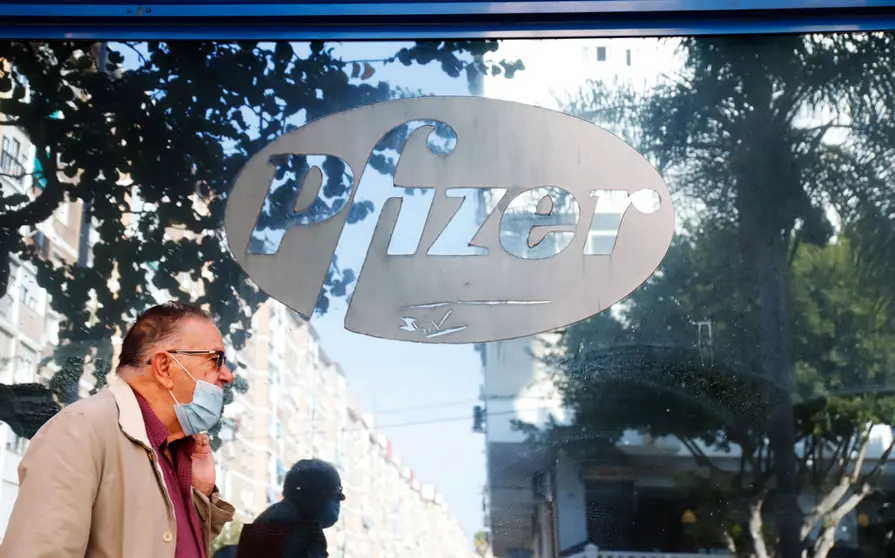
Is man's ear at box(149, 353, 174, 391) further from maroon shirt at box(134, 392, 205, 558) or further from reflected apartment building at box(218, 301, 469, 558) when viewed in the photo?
reflected apartment building at box(218, 301, 469, 558)

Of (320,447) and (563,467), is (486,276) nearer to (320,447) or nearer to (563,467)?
(563,467)

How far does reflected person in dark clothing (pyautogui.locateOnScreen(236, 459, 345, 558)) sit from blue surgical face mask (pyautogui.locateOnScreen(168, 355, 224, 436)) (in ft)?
2.54

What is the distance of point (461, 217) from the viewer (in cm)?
346

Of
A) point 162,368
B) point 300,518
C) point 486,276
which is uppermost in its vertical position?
point 486,276

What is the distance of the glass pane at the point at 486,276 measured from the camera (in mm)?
3422

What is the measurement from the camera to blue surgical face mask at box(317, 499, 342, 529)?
3.41 meters

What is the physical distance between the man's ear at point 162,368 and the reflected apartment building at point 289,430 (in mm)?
767

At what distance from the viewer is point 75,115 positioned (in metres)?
3.62

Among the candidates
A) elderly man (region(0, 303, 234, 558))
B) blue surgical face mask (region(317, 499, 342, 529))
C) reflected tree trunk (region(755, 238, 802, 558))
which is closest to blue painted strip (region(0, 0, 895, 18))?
reflected tree trunk (region(755, 238, 802, 558))

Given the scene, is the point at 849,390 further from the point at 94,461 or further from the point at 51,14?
the point at 51,14

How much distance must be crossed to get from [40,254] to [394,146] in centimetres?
118

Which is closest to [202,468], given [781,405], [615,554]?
[615,554]

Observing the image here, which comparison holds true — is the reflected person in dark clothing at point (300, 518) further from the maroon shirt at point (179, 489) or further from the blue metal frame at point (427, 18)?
the blue metal frame at point (427, 18)

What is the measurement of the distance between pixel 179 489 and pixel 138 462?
0.19 meters
